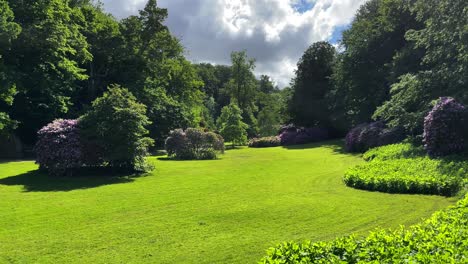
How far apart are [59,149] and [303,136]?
86.0ft

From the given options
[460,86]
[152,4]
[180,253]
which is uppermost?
[152,4]

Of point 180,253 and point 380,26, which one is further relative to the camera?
point 380,26

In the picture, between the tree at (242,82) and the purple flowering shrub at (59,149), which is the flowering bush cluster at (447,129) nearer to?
the purple flowering shrub at (59,149)

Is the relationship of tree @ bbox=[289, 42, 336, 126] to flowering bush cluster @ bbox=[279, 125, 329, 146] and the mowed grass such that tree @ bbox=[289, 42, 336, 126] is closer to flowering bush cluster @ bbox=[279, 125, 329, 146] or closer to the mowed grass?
flowering bush cluster @ bbox=[279, 125, 329, 146]

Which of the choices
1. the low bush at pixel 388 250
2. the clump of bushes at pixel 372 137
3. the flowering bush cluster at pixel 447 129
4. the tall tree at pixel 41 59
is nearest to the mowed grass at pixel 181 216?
the low bush at pixel 388 250

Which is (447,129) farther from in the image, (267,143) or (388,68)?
(267,143)

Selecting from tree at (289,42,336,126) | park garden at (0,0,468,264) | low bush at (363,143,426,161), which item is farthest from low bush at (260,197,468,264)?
tree at (289,42,336,126)

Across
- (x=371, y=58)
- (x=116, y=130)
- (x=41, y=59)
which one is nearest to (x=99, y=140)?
(x=116, y=130)

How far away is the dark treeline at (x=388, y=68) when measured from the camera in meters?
15.4

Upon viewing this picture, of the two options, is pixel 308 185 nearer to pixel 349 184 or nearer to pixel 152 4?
pixel 349 184

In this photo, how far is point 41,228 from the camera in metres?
7.56

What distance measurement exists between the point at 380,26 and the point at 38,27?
22.7 meters

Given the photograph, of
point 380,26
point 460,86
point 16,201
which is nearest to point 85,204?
point 16,201

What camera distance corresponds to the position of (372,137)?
901 inches
